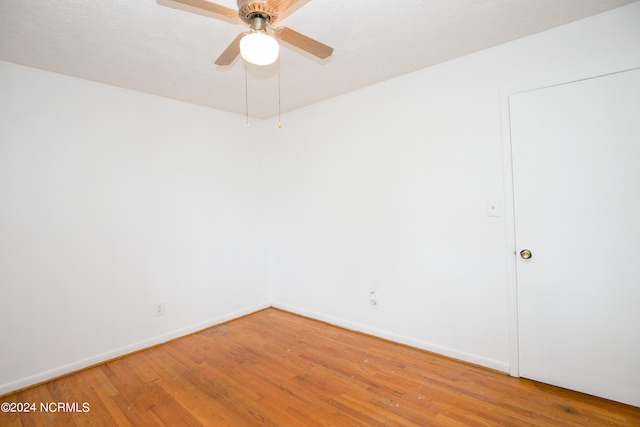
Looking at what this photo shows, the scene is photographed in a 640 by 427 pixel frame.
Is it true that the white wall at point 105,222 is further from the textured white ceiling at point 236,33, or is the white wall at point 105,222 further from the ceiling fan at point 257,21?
the ceiling fan at point 257,21

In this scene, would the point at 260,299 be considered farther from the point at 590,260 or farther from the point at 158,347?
the point at 590,260

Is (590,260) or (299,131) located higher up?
(299,131)

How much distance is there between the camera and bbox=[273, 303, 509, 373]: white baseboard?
2.26 metres

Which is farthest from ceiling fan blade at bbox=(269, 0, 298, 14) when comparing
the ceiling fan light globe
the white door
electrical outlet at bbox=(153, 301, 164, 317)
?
electrical outlet at bbox=(153, 301, 164, 317)

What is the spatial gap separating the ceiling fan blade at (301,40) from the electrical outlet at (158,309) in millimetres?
2682

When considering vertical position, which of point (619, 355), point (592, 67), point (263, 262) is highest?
point (592, 67)

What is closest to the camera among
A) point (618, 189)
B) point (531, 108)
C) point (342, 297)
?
point (618, 189)

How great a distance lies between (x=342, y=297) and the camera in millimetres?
3184

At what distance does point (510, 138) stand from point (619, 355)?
1544 mm

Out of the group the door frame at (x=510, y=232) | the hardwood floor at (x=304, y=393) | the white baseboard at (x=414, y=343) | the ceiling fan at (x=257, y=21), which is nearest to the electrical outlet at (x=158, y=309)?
the hardwood floor at (x=304, y=393)

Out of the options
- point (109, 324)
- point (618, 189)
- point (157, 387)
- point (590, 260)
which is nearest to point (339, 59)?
point (618, 189)

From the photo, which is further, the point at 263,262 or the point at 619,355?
the point at 263,262

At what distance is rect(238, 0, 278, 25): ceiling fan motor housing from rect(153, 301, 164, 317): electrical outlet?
8.77 ft

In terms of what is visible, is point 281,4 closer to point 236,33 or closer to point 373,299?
point 236,33
